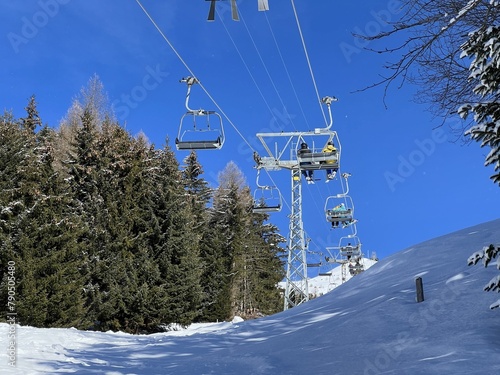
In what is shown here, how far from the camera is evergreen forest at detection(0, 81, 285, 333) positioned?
16.1m

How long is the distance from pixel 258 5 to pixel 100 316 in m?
18.1

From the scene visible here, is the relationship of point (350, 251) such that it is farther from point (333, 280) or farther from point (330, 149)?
point (333, 280)

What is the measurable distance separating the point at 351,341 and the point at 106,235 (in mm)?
16028

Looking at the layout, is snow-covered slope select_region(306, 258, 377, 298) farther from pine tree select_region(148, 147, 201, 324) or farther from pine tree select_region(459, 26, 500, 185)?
pine tree select_region(459, 26, 500, 185)

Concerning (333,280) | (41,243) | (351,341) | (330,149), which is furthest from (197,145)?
(333,280)

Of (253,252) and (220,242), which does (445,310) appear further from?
(253,252)

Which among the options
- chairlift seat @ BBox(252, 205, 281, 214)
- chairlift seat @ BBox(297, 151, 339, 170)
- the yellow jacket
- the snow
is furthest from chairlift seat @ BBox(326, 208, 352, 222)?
the snow

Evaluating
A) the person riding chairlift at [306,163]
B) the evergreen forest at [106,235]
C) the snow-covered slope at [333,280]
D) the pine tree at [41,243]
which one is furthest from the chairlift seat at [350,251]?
the pine tree at [41,243]

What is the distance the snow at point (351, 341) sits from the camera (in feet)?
17.8

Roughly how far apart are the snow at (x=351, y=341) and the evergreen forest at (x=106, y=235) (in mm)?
6259

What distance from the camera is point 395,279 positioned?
10477 mm

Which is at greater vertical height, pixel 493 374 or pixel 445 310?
pixel 445 310

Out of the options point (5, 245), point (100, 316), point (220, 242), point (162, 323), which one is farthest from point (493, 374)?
point (220, 242)

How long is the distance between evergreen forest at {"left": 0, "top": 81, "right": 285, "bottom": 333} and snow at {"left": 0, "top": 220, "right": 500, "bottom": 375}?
6.26 meters
